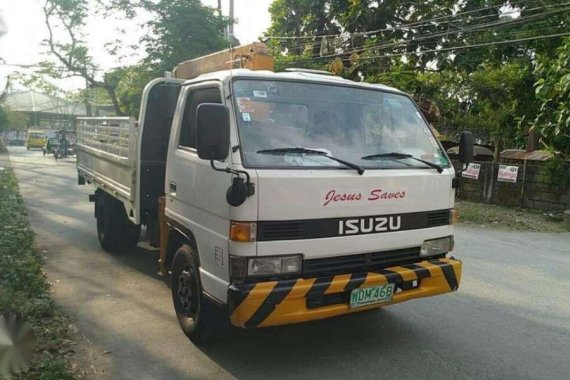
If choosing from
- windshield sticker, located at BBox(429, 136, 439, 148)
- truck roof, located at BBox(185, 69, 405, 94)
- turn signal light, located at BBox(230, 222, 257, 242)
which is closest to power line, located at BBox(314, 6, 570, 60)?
windshield sticker, located at BBox(429, 136, 439, 148)

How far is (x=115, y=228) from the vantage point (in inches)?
273

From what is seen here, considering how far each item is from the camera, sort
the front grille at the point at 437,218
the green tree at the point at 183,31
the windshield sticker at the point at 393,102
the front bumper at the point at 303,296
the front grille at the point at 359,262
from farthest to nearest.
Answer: the green tree at the point at 183,31
the windshield sticker at the point at 393,102
the front grille at the point at 437,218
the front grille at the point at 359,262
the front bumper at the point at 303,296

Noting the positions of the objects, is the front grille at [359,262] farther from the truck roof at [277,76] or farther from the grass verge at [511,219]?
the grass verge at [511,219]

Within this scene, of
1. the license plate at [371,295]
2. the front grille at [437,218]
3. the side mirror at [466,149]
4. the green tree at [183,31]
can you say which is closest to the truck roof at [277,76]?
the side mirror at [466,149]

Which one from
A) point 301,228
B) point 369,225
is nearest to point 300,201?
point 301,228

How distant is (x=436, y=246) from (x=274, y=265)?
144 centimetres

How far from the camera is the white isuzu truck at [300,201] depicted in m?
3.32

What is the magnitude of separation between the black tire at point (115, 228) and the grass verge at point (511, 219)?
738 cm

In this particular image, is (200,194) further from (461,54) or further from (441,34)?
(461,54)

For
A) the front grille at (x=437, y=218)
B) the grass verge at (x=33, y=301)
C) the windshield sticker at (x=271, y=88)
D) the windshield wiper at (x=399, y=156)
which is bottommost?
the grass verge at (x=33, y=301)

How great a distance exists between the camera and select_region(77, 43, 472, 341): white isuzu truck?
3.32m

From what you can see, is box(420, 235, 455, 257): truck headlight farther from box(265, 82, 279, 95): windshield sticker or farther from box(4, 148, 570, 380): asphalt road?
box(265, 82, 279, 95): windshield sticker

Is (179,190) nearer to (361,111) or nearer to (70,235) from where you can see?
(361,111)

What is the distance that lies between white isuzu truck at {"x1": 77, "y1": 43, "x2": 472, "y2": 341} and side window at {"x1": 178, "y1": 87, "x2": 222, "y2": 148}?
1 cm
